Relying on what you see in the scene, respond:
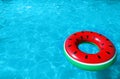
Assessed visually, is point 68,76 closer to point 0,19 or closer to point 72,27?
point 72,27

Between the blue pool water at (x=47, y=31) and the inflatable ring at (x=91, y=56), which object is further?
the blue pool water at (x=47, y=31)

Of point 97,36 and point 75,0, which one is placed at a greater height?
point 97,36

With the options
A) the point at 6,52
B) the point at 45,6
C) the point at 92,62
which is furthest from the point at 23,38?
the point at 92,62

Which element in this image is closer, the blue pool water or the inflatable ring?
the inflatable ring

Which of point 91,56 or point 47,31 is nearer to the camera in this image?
point 91,56

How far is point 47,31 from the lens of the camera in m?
5.22

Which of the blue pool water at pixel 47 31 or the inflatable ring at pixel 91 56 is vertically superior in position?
the inflatable ring at pixel 91 56

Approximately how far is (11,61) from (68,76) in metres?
1.36

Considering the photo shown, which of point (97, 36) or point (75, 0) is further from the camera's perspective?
point (75, 0)

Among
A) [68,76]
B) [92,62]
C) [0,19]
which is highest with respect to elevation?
[92,62]

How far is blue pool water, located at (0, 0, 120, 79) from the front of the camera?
13.3 ft

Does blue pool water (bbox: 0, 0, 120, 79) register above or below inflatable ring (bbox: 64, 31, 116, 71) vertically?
below

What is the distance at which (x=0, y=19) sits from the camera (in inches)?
222

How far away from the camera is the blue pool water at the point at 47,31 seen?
13.3ft
